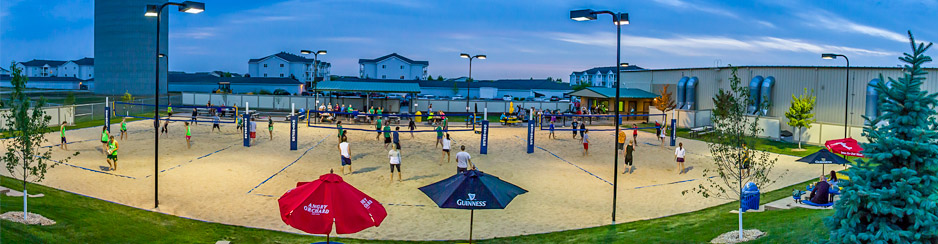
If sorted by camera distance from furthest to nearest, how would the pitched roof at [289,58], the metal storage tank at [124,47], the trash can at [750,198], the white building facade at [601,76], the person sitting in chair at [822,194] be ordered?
the white building facade at [601,76] → the pitched roof at [289,58] → the metal storage tank at [124,47] → the person sitting in chair at [822,194] → the trash can at [750,198]

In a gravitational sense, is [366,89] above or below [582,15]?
below

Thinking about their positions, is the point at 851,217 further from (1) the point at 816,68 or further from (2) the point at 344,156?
(1) the point at 816,68

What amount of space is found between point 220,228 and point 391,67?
83.9 m

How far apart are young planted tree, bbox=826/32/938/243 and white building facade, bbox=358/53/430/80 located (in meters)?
91.0

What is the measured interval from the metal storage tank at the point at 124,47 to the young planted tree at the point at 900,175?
80.3 meters

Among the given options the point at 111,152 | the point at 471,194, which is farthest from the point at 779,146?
the point at 111,152

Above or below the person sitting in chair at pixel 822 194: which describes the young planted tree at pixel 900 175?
above

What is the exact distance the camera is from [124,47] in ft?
254

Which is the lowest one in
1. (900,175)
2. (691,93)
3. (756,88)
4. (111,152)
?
(111,152)

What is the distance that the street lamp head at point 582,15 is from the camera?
46.0ft

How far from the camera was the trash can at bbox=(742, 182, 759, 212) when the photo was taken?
591 inches

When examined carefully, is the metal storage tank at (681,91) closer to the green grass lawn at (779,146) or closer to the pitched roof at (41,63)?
the green grass lawn at (779,146)

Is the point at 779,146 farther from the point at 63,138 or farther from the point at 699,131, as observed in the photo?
the point at 63,138

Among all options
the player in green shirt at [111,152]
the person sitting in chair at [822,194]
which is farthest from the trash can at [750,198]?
the player in green shirt at [111,152]
